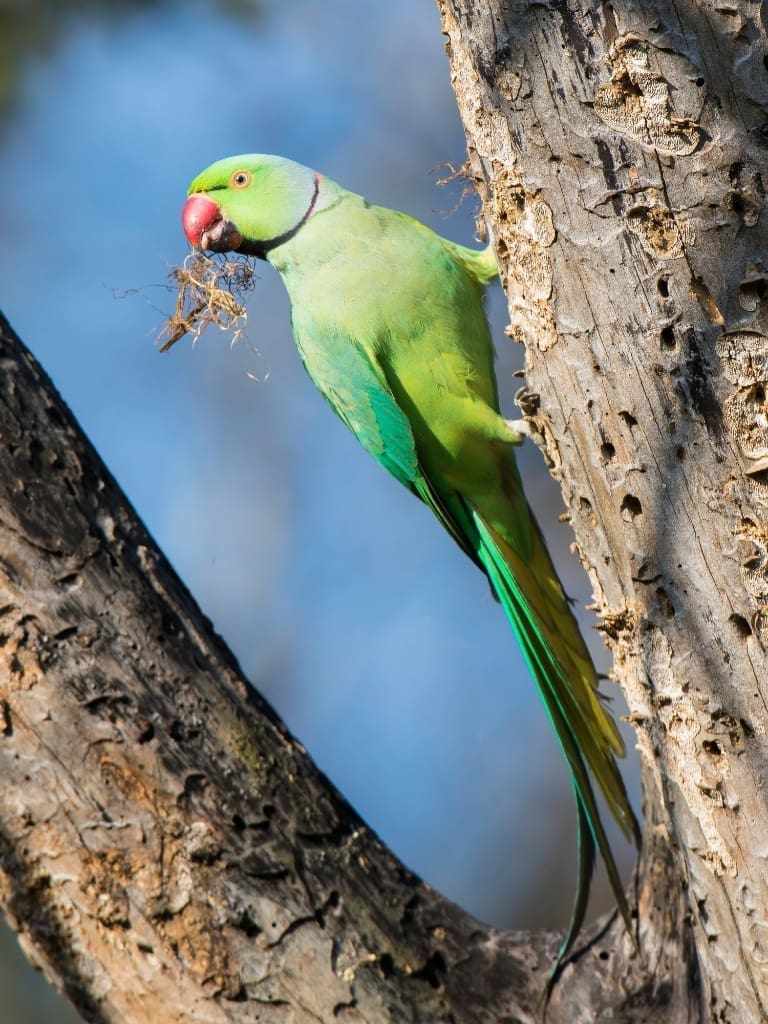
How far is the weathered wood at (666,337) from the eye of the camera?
185cm

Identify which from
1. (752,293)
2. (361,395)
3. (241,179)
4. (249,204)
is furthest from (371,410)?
(752,293)

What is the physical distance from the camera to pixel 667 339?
6.26 ft

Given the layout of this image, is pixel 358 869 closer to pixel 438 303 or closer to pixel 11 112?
pixel 438 303

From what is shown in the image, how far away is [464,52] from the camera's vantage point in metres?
2.07

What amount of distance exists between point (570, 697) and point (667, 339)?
118 cm

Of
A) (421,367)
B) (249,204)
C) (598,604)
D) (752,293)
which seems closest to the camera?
(752,293)

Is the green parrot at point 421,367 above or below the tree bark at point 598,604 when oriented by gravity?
above

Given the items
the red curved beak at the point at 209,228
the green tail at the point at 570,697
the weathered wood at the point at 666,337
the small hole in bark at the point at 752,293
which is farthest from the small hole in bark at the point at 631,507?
the red curved beak at the point at 209,228

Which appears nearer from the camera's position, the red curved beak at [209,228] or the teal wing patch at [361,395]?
the teal wing patch at [361,395]

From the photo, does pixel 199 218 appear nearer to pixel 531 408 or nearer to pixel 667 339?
pixel 531 408

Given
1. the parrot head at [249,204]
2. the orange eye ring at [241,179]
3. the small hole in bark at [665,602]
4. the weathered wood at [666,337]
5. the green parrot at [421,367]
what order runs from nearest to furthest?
the weathered wood at [666,337] → the small hole in bark at [665,602] → the green parrot at [421,367] → the parrot head at [249,204] → the orange eye ring at [241,179]

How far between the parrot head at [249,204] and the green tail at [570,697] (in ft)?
3.78

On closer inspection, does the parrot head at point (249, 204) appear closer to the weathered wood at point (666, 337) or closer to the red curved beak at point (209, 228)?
the red curved beak at point (209, 228)

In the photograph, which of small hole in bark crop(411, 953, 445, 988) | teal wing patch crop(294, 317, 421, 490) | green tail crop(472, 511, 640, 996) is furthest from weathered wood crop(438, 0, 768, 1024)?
teal wing patch crop(294, 317, 421, 490)
